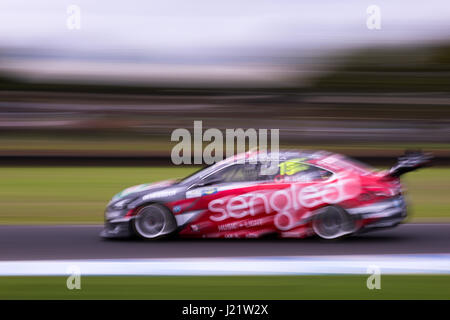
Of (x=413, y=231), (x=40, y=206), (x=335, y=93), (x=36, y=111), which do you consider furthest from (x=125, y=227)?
(x=335, y=93)

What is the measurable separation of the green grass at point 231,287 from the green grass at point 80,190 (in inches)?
208

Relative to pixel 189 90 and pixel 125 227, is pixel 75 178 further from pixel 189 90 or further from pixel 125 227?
pixel 125 227

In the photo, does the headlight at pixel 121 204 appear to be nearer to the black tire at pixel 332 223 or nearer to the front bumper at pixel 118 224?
the front bumper at pixel 118 224

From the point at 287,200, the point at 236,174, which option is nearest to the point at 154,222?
the point at 236,174

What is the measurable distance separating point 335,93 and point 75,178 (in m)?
11.1

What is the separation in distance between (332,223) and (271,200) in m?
0.77

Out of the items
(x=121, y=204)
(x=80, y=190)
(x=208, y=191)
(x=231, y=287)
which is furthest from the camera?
(x=80, y=190)

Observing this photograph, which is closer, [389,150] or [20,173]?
[20,173]

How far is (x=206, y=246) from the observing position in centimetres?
753

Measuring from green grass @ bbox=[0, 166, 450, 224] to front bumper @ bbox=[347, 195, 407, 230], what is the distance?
420cm

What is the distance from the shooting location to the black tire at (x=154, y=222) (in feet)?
25.7

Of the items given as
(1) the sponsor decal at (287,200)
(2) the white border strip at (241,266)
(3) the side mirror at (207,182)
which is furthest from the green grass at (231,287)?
(3) the side mirror at (207,182)

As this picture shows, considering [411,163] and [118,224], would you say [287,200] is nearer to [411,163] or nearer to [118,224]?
[411,163]

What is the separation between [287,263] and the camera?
21.1ft
